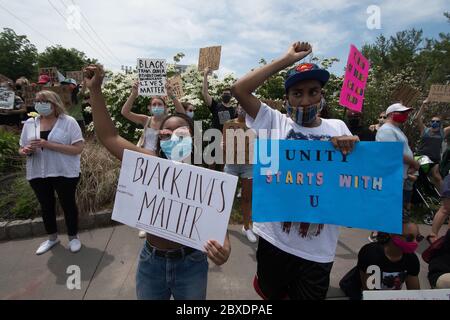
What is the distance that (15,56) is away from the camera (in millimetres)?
35750

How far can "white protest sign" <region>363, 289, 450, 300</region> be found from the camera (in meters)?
1.38

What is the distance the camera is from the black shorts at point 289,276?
5.62 feet

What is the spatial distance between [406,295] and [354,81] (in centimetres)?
223

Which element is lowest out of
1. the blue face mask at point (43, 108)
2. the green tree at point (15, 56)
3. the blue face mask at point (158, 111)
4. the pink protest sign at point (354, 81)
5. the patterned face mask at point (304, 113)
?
the patterned face mask at point (304, 113)

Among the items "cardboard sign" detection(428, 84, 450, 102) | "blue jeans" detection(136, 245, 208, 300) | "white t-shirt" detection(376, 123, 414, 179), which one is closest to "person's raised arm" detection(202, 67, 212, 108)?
"white t-shirt" detection(376, 123, 414, 179)

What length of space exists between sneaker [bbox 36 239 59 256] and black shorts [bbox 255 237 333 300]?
3.07 meters

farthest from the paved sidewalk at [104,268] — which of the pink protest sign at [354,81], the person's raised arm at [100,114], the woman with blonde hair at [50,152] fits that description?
the pink protest sign at [354,81]

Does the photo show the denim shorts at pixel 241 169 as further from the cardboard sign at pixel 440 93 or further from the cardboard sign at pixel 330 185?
the cardboard sign at pixel 440 93

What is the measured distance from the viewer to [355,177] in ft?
5.49

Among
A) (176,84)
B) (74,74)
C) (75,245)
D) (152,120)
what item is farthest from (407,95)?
(74,74)

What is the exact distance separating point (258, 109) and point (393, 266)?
77.8 inches

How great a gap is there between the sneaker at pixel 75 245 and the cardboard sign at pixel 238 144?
2.22m

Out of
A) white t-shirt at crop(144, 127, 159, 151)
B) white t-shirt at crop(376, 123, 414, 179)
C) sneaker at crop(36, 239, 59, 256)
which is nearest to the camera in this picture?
white t-shirt at crop(376, 123, 414, 179)

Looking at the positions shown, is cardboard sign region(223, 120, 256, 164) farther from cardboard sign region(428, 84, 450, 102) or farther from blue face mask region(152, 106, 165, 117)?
cardboard sign region(428, 84, 450, 102)
